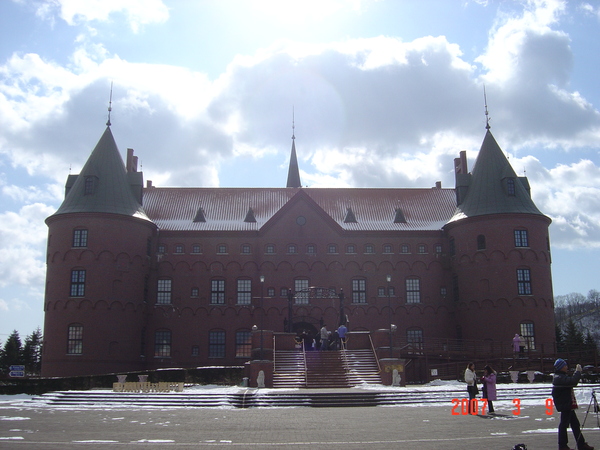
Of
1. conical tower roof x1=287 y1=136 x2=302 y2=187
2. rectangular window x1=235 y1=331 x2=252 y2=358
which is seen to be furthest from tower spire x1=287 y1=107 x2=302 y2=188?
rectangular window x1=235 y1=331 x2=252 y2=358

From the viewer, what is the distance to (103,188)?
42812 millimetres

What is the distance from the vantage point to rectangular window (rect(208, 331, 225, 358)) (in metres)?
44.2

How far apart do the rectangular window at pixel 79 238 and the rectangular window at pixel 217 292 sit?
920 cm

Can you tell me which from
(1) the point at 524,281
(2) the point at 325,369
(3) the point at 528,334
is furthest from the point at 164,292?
(3) the point at 528,334

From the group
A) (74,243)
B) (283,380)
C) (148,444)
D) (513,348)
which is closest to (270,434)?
(148,444)

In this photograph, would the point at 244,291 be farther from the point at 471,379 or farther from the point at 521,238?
the point at 471,379

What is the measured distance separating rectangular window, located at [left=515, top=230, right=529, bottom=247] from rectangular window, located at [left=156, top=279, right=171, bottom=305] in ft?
79.7

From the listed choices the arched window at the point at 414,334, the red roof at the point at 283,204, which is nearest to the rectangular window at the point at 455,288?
the arched window at the point at 414,334

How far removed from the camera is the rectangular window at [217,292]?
45100 millimetres

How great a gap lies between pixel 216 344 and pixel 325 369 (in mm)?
14161

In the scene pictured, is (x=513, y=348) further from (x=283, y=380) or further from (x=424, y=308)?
(x=283, y=380)

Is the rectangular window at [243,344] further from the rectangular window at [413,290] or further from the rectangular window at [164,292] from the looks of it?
the rectangular window at [413,290]

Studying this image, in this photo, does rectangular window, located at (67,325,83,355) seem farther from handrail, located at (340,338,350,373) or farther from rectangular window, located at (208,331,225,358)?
handrail, located at (340,338,350,373)

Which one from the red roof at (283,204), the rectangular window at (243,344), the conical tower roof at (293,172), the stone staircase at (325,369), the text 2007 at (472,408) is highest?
the conical tower roof at (293,172)
